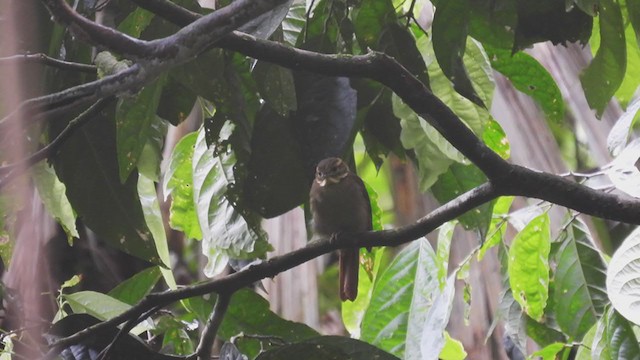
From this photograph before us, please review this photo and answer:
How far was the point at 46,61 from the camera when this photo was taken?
1.79 metres

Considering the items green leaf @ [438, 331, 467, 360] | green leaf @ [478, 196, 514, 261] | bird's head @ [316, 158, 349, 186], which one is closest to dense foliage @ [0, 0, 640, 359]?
green leaf @ [478, 196, 514, 261]

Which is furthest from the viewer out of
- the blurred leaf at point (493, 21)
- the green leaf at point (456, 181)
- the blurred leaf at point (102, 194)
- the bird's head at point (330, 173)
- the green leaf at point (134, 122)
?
the bird's head at point (330, 173)

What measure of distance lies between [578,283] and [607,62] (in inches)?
32.4

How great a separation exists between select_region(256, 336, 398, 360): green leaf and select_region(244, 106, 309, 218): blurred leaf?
300 millimetres

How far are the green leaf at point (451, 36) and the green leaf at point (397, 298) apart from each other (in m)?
0.88

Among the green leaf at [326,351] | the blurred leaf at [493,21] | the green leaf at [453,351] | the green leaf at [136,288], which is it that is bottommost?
the green leaf at [453,351]

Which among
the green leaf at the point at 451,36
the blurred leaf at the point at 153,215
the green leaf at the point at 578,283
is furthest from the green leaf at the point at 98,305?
the green leaf at the point at 578,283

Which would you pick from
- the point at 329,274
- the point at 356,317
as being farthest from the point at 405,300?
the point at 329,274

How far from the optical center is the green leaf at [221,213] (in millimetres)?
2197

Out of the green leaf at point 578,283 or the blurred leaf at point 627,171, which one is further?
the green leaf at point 578,283

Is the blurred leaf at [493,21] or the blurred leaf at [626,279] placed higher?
the blurred leaf at [493,21]

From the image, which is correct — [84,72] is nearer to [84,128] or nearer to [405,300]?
[84,128]

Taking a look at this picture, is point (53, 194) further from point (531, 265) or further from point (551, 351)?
point (551, 351)

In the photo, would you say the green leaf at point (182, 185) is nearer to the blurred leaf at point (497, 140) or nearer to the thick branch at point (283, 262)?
the thick branch at point (283, 262)
